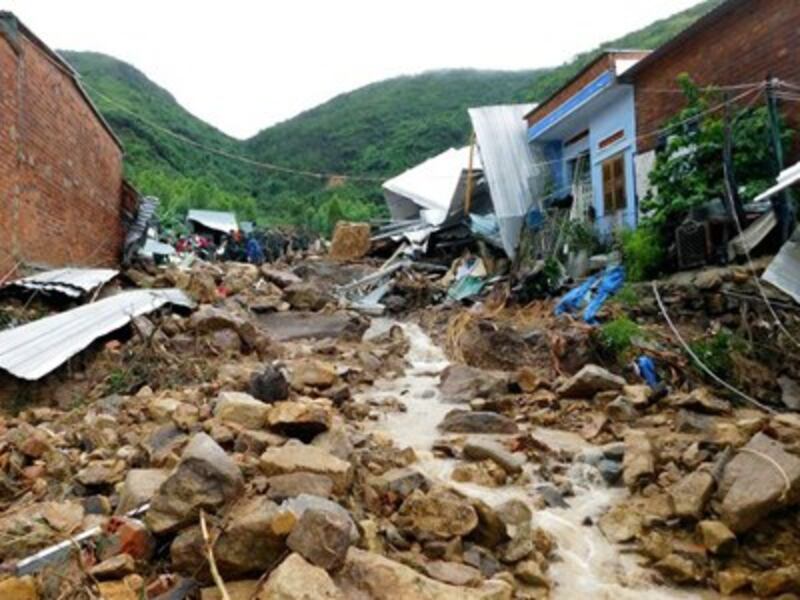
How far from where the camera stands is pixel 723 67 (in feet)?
32.1

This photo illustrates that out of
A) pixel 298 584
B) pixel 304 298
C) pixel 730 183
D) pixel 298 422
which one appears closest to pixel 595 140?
pixel 730 183

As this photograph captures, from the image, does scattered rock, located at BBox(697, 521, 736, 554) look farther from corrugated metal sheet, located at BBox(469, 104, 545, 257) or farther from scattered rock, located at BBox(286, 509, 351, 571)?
corrugated metal sheet, located at BBox(469, 104, 545, 257)

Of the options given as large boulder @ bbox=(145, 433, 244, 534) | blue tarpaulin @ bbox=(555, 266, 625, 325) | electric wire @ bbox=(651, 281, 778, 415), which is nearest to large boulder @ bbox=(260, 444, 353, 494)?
large boulder @ bbox=(145, 433, 244, 534)

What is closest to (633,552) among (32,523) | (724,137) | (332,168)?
(32,523)

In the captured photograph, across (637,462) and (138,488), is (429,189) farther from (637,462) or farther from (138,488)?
(138,488)

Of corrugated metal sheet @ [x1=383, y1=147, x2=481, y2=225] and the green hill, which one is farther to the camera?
the green hill

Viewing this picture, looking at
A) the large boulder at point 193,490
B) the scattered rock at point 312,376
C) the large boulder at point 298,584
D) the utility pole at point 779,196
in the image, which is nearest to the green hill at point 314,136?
the scattered rock at point 312,376

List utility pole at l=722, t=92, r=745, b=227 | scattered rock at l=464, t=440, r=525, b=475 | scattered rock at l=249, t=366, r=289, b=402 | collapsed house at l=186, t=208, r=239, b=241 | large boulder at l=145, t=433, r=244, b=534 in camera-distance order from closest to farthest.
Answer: large boulder at l=145, t=433, r=244, b=534 → scattered rock at l=464, t=440, r=525, b=475 → scattered rock at l=249, t=366, r=289, b=402 → utility pole at l=722, t=92, r=745, b=227 → collapsed house at l=186, t=208, r=239, b=241

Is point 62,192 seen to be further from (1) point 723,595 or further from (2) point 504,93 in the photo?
(2) point 504,93

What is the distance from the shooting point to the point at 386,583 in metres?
3.07

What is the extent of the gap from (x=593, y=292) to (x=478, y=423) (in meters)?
4.97

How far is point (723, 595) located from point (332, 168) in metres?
52.9

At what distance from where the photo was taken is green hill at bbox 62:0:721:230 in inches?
1377

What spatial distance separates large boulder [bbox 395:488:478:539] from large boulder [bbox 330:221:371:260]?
51.9 ft
